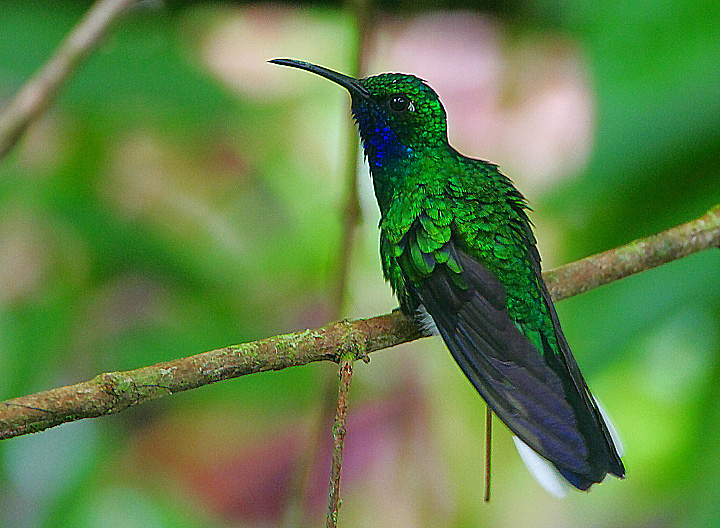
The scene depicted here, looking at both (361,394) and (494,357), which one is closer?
(494,357)

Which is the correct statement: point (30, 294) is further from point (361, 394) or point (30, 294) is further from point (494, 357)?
point (494, 357)

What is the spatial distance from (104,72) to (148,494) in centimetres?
87

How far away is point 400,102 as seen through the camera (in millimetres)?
1408

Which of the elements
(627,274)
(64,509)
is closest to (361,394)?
(64,509)

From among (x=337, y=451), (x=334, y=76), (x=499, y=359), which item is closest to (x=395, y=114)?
(x=334, y=76)

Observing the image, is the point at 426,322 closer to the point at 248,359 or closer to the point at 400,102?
the point at 248,359

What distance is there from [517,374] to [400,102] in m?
0.54

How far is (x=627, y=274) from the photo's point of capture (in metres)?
1.27

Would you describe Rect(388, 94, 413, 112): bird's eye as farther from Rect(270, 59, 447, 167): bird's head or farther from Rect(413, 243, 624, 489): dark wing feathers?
Rect(413, 243, 624, 489): dark wing feathers

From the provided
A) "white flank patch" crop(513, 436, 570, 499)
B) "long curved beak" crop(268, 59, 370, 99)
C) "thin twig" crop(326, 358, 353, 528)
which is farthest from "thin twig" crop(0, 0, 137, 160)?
"white flank patch" crop(513, 436, 570, 499)

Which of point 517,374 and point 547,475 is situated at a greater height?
point 517,374

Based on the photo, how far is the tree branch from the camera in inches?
31.4

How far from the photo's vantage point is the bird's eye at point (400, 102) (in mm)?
1408

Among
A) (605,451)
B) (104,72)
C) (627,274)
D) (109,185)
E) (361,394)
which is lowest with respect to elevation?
(605,451)
